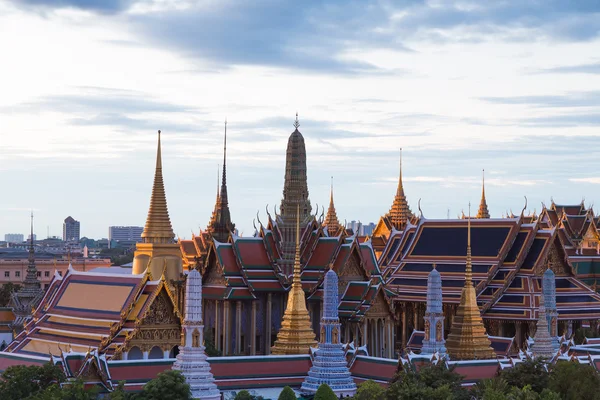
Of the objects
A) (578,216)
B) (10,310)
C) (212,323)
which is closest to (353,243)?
(212,323)

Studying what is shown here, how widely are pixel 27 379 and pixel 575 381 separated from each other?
15.1m

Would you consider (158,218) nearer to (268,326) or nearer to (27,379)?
(268,326)

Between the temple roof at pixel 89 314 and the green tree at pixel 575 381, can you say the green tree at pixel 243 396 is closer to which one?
the temple roof at pixel 89 314

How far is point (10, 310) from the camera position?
66812mm

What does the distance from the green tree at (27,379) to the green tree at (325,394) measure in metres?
7.05

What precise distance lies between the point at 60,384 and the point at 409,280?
2922 centimetres

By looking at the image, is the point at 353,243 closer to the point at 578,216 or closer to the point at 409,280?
the point at 409,280

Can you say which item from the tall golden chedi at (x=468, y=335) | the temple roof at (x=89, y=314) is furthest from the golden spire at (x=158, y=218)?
the tall golden chedi at (x=468, y=335)

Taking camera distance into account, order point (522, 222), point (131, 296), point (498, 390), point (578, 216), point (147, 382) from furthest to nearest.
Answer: point (578, 216) → point (522, 222) → point (131, 296) → point (147, 382) → point (498, 390)

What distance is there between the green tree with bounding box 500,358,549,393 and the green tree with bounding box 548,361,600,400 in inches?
14.2

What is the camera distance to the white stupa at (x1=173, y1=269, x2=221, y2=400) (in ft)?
133

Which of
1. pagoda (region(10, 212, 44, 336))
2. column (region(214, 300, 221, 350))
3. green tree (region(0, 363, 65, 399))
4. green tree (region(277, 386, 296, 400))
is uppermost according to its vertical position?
pagoda (region(10, 212, 44, 336))

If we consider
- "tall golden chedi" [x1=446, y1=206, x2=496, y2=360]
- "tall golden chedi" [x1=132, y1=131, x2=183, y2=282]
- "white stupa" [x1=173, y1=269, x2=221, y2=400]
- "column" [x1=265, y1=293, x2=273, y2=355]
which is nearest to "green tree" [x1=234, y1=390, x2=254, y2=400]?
"white stupa" [x1=173, y1=269, x2=221, y2=400]

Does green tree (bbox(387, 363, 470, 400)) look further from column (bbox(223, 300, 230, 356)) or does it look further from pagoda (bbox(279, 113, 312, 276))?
pagoda (bbox(279, 113, 312, 276))
